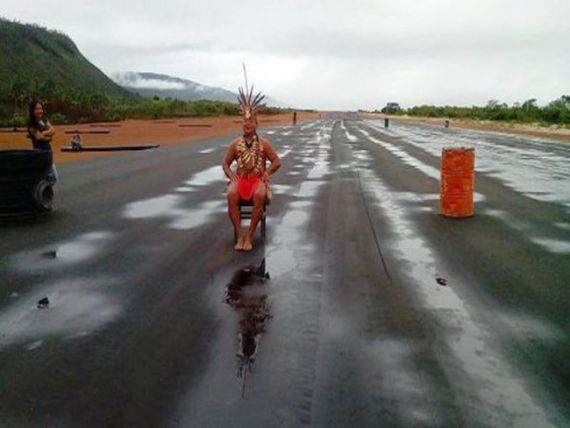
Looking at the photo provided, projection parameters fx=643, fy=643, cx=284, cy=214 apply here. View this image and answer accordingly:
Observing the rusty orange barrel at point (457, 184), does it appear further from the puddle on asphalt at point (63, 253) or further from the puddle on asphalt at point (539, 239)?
the puddle on asphalt at point (63, 253)

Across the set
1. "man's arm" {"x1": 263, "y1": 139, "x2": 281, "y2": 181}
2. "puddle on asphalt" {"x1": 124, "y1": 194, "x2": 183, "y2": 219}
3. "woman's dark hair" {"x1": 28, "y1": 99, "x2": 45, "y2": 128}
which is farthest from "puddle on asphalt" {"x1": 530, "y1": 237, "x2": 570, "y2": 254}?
"woman's dark hair" {"x1": 28, "y1": 99, "x2": 45, "y2": 128}

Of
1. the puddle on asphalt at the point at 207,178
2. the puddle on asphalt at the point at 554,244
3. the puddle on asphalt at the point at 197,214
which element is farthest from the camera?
the puddle on asphalt at the point at 207,178

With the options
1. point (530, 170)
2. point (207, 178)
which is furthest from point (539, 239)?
point (530, 170)

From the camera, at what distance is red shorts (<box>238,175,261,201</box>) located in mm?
8438

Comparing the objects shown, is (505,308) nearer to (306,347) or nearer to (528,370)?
(528,370)

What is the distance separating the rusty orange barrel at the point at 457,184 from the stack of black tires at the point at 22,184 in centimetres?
686

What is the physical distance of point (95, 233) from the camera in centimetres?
966

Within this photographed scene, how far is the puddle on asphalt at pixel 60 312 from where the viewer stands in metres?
5.26

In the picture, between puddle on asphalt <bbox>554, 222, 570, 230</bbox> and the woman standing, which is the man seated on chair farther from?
puddle on asphalt <bbox>554, 222, 570, 230</bbox>

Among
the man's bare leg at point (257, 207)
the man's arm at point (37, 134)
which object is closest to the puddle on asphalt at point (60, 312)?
the man's bare leg at point (257, 207)

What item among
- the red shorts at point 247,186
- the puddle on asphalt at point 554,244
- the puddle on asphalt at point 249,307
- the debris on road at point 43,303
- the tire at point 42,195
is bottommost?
the puddle on asphalt at point 554,244

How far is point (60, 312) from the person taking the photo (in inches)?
229

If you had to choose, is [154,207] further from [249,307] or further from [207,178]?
[249,307]

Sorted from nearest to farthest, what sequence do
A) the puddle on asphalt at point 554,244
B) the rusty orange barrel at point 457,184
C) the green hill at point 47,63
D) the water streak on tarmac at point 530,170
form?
1. the puddle on asphalt at point 554,244
2. the rusty orange barrel at point 457,184
3. the water streak on tarmac at point 530,170
4. the green hill at point 47,63
